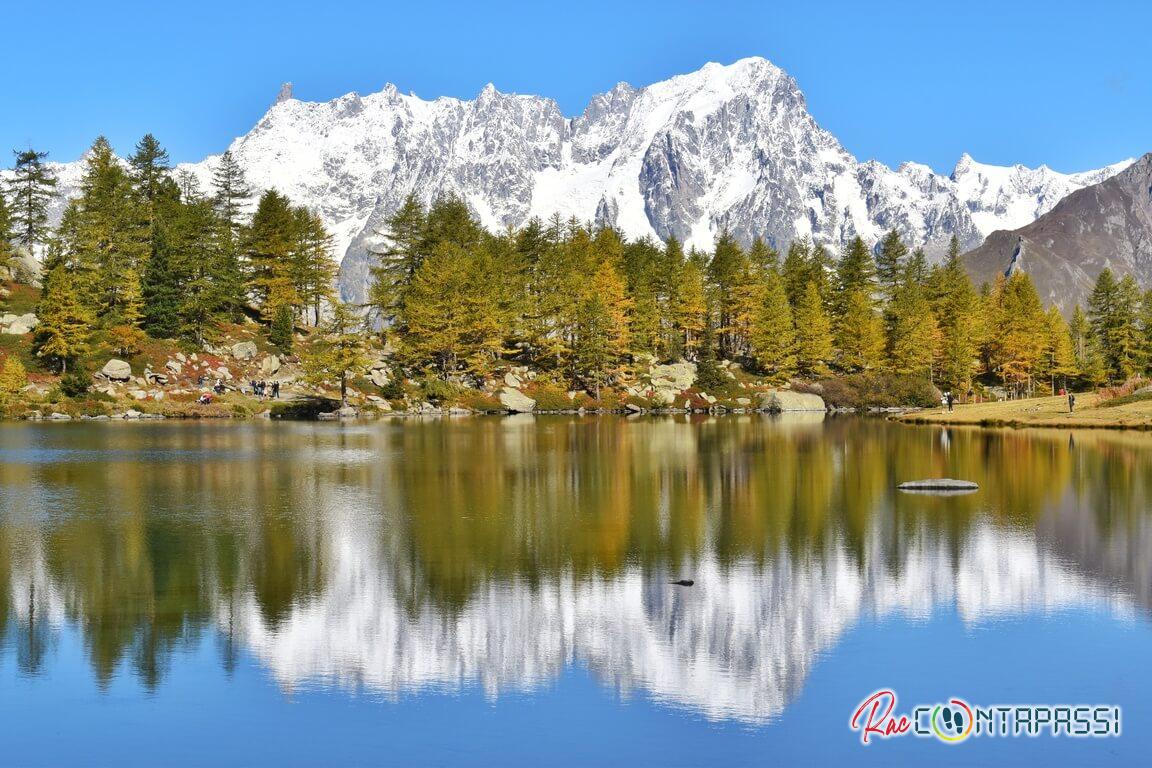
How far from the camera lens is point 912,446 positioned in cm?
6444

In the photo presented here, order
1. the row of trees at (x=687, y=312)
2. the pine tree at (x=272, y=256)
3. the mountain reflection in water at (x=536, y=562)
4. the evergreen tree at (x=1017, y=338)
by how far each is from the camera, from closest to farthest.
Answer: the mountain reflection in water at (x=536, y=562)
the row of trees at (x=687, y=312)
the pine tree at (x=272, y=256)
the evergreen tree at (x=1017, y=338)

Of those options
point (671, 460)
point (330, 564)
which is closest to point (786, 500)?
point (671, 460)

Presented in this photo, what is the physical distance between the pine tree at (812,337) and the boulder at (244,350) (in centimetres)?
6865

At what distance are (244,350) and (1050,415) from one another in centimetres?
8073

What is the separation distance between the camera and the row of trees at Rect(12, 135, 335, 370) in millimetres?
97375

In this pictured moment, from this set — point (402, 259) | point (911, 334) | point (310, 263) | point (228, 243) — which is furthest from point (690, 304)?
point (228, 243)

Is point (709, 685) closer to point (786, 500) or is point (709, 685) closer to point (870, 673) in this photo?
point (870, 673)

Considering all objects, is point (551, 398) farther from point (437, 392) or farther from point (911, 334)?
point (911, 334)

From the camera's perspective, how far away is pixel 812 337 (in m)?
131

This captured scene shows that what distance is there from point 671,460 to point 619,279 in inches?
2832

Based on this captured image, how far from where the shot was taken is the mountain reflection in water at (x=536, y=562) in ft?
62.7

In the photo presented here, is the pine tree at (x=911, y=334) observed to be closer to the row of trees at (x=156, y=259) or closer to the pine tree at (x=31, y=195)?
the row of trees at (x=156, y=259)

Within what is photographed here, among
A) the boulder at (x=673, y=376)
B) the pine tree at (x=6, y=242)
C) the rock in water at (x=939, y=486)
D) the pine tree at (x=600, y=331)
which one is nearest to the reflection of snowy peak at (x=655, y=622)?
the rock in water at (x=939, y=486)

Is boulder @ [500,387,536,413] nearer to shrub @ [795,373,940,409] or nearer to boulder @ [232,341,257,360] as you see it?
boulder @ [232,341,257,360]
